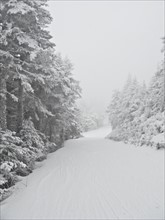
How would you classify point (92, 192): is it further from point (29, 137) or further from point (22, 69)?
point (22, 69)

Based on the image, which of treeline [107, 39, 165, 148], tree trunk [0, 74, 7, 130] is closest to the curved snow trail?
tree trunk [0, 74, 7, 130]

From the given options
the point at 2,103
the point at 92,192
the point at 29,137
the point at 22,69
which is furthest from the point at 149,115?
the point at 2,103

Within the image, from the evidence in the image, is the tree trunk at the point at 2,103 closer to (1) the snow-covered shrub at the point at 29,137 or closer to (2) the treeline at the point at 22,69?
(2) the treeline at the point at 22,69

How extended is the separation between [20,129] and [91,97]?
121 m

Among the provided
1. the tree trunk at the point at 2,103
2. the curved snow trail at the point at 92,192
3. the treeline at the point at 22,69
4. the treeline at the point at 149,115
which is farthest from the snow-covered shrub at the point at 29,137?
the treeline at the point at 149,115

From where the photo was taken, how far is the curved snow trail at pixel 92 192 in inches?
288

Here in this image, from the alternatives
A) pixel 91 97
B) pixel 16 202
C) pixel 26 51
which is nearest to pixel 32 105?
pixel 26 51

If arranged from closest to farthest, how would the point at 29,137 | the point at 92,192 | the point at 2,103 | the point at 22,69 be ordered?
the point at 92,192, the point at 2,103, the point at 29,137, the point at 22,69

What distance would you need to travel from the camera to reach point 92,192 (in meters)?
8.94

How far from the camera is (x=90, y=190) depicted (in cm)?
915

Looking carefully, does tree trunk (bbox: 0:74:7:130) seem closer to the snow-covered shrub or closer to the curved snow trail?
the snow-covered shrub

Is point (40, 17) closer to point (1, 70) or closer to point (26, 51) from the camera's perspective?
point (26, 51)

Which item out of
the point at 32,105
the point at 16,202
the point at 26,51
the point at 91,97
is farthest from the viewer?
the point at 91,97

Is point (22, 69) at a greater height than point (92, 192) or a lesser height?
greater
